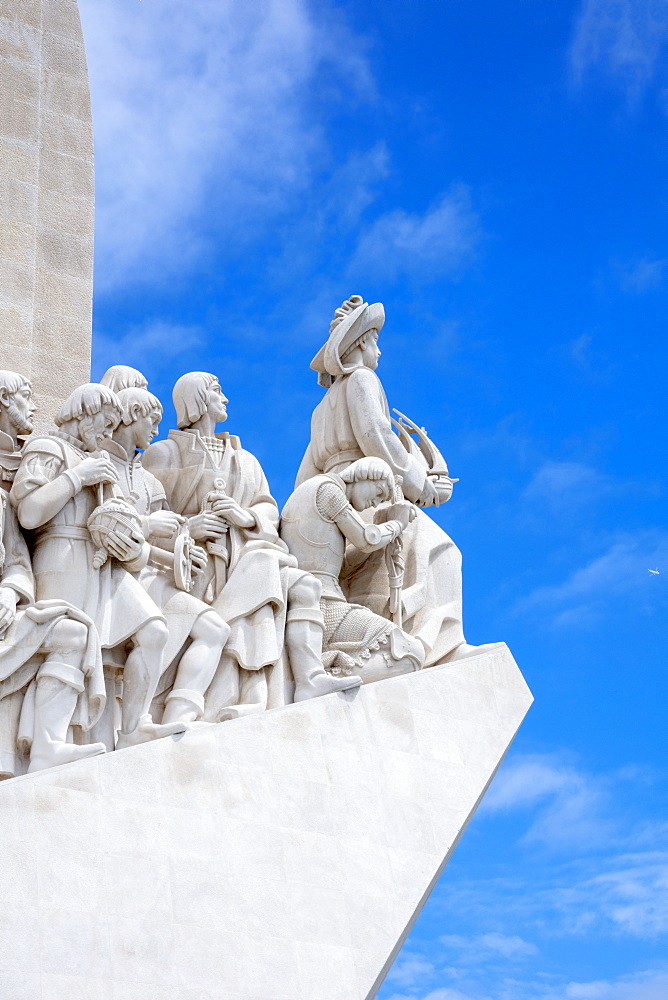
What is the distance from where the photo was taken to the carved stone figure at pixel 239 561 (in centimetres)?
838

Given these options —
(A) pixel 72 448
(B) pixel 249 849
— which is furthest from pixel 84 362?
(B) pixel 249 849

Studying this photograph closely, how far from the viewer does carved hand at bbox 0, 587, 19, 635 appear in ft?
24.8

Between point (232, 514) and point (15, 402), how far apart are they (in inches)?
50.2

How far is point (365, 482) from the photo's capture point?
30.0 feet

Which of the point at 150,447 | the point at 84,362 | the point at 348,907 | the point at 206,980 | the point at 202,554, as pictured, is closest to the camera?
the point at 206,980

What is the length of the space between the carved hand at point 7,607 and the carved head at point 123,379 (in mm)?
1508

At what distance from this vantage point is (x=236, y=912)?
7488 millimetres

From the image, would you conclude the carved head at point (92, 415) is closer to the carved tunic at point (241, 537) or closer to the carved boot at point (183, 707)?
the carved tunic at point (241, 537)

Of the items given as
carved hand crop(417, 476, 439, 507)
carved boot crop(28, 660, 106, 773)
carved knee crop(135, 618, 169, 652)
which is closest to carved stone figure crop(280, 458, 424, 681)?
carved hand crop(417, 476, 439, 507)

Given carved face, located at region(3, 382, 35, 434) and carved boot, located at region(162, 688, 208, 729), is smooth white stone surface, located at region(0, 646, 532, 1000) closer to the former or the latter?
carved boot, located at region(162, 688, 208, 729)

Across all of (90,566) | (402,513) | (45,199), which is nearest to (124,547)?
(90,566)

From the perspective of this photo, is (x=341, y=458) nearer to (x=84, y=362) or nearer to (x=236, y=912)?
(x=84, y=362)

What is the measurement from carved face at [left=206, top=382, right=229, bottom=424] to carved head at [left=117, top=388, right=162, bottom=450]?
25.4 inches

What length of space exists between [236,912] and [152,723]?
975mm
